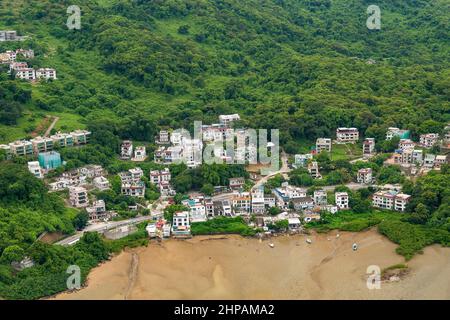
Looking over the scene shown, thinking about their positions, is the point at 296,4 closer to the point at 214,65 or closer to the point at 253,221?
the point at 214,65

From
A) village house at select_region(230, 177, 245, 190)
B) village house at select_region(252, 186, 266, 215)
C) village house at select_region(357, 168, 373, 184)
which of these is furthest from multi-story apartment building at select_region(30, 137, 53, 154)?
village house at select_region(357, 168, 373, 184)

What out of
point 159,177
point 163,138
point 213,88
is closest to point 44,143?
point 159,177

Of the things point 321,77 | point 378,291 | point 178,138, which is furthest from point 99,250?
point 321,77

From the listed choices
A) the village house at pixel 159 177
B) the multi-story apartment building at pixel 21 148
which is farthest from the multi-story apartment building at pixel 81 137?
the village house at pixel 159 177

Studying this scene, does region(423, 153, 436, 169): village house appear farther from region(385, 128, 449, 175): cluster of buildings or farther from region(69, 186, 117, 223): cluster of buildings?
region(69, 186, 117, 223): cluster of buildings

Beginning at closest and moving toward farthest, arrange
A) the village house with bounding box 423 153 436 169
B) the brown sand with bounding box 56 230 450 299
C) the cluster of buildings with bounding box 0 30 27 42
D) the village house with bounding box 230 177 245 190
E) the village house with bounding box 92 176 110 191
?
the brown sand with bounding box 56 230 450 299, the village house with bounding box 92 176 110 191, the village house with bounding box 230 177 245 190, the village house with bounding box 423 153 436 169, the cluster of buildings with bounding box 0 30 27 42

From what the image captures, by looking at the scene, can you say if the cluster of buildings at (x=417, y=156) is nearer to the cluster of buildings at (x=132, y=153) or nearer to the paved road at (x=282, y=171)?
the paved road at (x=282, y=171)
